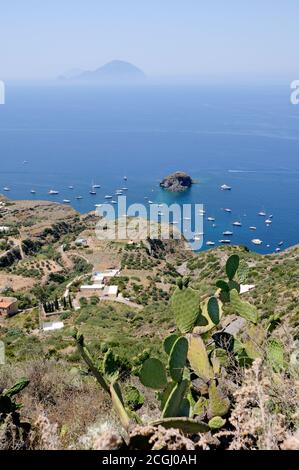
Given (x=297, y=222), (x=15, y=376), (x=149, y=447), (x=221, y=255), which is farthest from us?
(x=297, y=222)

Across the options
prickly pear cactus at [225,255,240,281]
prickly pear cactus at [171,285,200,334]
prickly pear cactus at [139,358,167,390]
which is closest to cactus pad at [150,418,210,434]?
prickly pear cactus at [139,358,167,390]

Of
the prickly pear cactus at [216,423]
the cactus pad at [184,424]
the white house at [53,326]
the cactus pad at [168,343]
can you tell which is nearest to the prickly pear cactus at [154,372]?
the cactus pad at [168,343]

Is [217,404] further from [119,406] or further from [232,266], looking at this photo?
[232,266]

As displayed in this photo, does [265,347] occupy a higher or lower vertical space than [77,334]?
lower

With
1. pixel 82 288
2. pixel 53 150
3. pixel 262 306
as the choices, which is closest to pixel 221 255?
pixel 82 288

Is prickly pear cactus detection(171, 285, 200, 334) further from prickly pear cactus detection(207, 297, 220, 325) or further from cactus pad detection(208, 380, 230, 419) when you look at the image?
cactus pad detection(208, 380, 230, 419)
